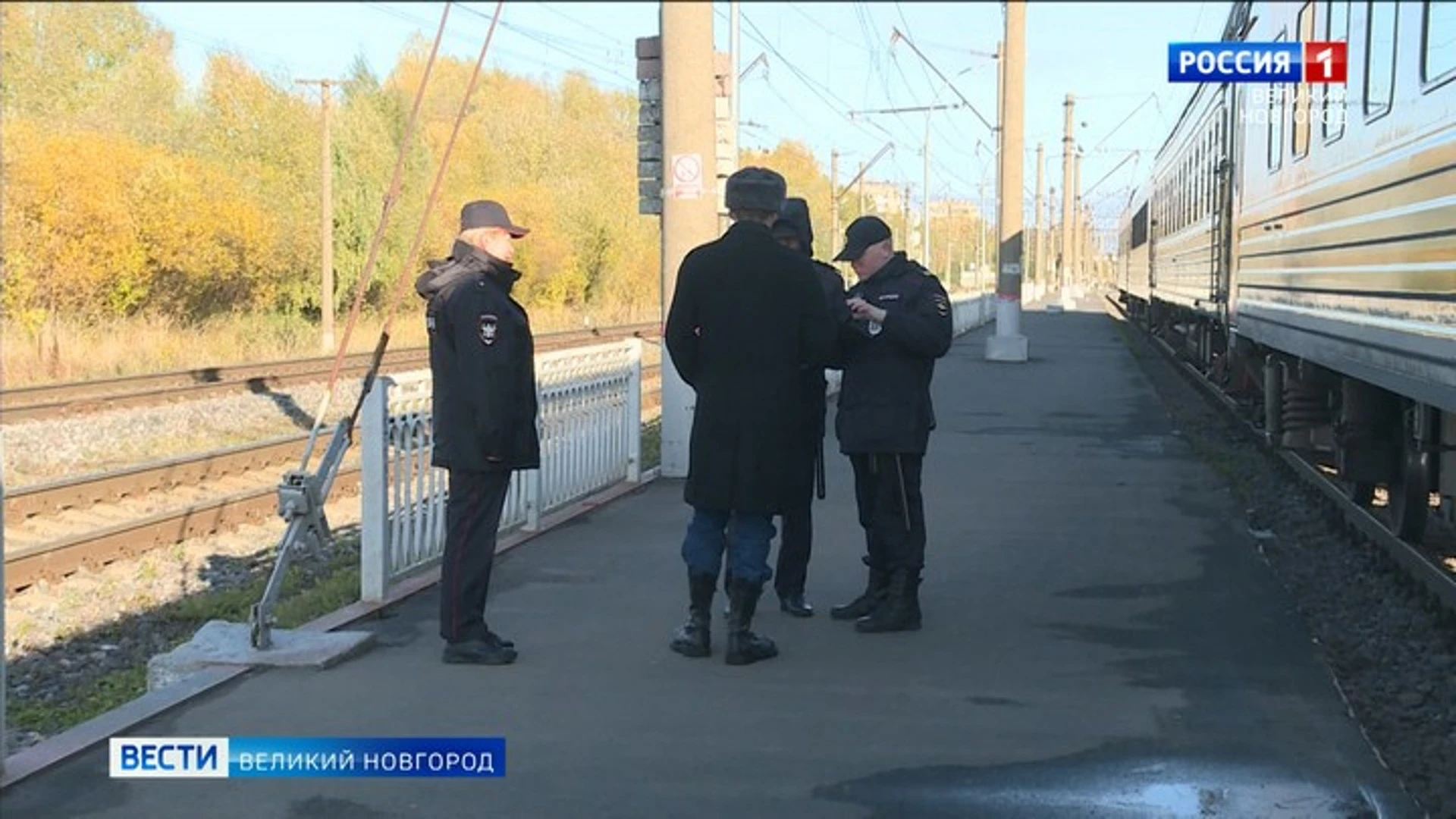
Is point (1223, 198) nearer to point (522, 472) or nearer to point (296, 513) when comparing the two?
point (522, 472)

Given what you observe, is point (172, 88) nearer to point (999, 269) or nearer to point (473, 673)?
point (473, 673)

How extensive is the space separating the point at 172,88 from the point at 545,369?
7.49m

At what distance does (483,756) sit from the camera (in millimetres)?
4738

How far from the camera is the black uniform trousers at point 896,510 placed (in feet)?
21.2

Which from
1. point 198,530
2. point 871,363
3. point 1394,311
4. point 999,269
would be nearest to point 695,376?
point 871,363

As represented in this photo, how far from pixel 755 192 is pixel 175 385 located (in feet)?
52.6

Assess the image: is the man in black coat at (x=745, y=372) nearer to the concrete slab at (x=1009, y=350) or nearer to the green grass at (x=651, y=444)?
the green grass at (x=651, y=444)

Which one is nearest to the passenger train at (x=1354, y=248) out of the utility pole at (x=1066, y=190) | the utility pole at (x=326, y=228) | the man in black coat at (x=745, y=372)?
the man in black coat at (x=745, y=372)

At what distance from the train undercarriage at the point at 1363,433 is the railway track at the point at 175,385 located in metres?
7.88

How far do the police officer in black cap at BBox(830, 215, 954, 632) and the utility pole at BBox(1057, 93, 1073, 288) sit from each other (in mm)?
Result: 45236

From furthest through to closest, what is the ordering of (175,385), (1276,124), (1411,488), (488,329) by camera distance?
(175,385)
(1276,124)
(1411,488)
(488,329)

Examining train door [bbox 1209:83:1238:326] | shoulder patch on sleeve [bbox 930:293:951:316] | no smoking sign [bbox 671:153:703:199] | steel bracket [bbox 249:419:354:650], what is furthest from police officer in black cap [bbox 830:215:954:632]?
train door [bbox 1209:83:1238:326]

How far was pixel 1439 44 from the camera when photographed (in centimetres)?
636

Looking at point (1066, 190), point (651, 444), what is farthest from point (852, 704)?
point (1066, 190)
